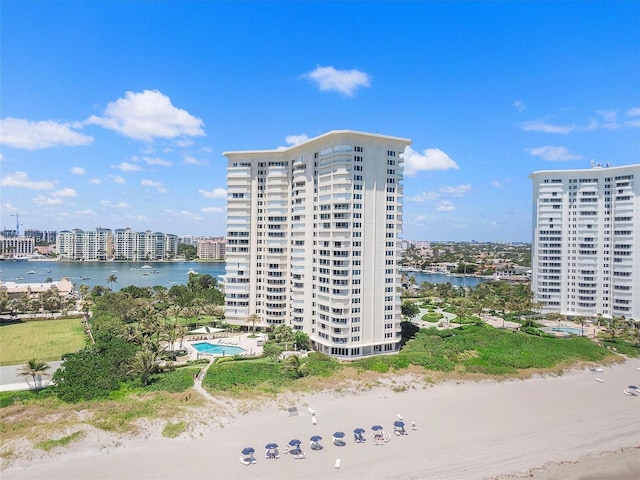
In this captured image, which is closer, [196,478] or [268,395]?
[196,478]

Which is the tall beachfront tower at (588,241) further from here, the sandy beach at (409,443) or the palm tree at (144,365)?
the palm tree at (144,365)

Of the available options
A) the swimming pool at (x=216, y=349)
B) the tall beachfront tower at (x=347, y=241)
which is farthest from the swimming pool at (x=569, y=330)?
the swimming pool at (x=216, y=349)

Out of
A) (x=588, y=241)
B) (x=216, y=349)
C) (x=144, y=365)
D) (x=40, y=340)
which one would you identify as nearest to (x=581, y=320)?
(x=588, y=241)

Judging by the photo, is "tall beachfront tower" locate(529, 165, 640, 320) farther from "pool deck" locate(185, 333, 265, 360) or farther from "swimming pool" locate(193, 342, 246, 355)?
"swimming pool" locate(193, 342, 246, 355)

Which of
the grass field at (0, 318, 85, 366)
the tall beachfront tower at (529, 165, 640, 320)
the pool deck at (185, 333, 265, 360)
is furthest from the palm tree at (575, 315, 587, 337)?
the grass field at (0, 318, 85, 366)

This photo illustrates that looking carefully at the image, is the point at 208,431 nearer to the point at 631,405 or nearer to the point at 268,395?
the point at 268,395

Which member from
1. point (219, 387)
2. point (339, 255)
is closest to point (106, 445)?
point (219, 387)

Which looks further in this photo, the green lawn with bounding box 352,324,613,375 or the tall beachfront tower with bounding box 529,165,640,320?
the tall beachfront tower with bounding box 529,165,640,320
